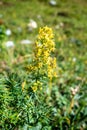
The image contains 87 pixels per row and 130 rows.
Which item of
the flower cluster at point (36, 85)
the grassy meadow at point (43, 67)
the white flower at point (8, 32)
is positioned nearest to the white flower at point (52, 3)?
the grassy meadow at point (43, 67)

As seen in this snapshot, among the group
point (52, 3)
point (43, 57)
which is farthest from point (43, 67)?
point (52, 3)

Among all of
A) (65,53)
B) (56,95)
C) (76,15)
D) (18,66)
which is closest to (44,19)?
(76,15)

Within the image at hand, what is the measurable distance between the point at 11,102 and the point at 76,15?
29.6 feet

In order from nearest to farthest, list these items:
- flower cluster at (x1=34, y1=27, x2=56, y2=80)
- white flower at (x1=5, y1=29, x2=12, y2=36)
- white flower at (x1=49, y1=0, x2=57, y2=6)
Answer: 1. flower cluster at (x1=34, y1=27, x2=56, y2=80)
2. white flower at (x1=5, y1=29, x2=12, y2=36)
3. white flower at (x1=49, y1=0, x2=57, y2=6)

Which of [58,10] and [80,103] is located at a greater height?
[58,10]

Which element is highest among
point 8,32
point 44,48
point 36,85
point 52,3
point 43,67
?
point 52,3

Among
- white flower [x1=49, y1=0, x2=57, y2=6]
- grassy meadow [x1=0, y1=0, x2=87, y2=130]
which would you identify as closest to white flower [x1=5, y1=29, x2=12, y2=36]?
grassy meadow [x1=0, y1=0, x2=87, y2=130]

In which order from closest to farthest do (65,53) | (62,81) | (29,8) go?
(62,81)
(65,53)
(29,8)

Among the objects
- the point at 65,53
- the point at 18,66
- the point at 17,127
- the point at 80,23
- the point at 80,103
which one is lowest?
the point at 17,127

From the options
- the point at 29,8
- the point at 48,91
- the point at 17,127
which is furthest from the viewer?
the point at 29,8

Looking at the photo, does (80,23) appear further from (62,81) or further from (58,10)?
(62,81)

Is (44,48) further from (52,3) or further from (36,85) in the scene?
(52,3)

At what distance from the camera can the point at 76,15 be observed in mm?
12555

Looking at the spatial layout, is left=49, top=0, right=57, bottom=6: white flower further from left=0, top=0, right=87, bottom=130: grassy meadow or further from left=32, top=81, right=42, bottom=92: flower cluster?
left=32, top=81, right=42, bottom=92: flower cluster
